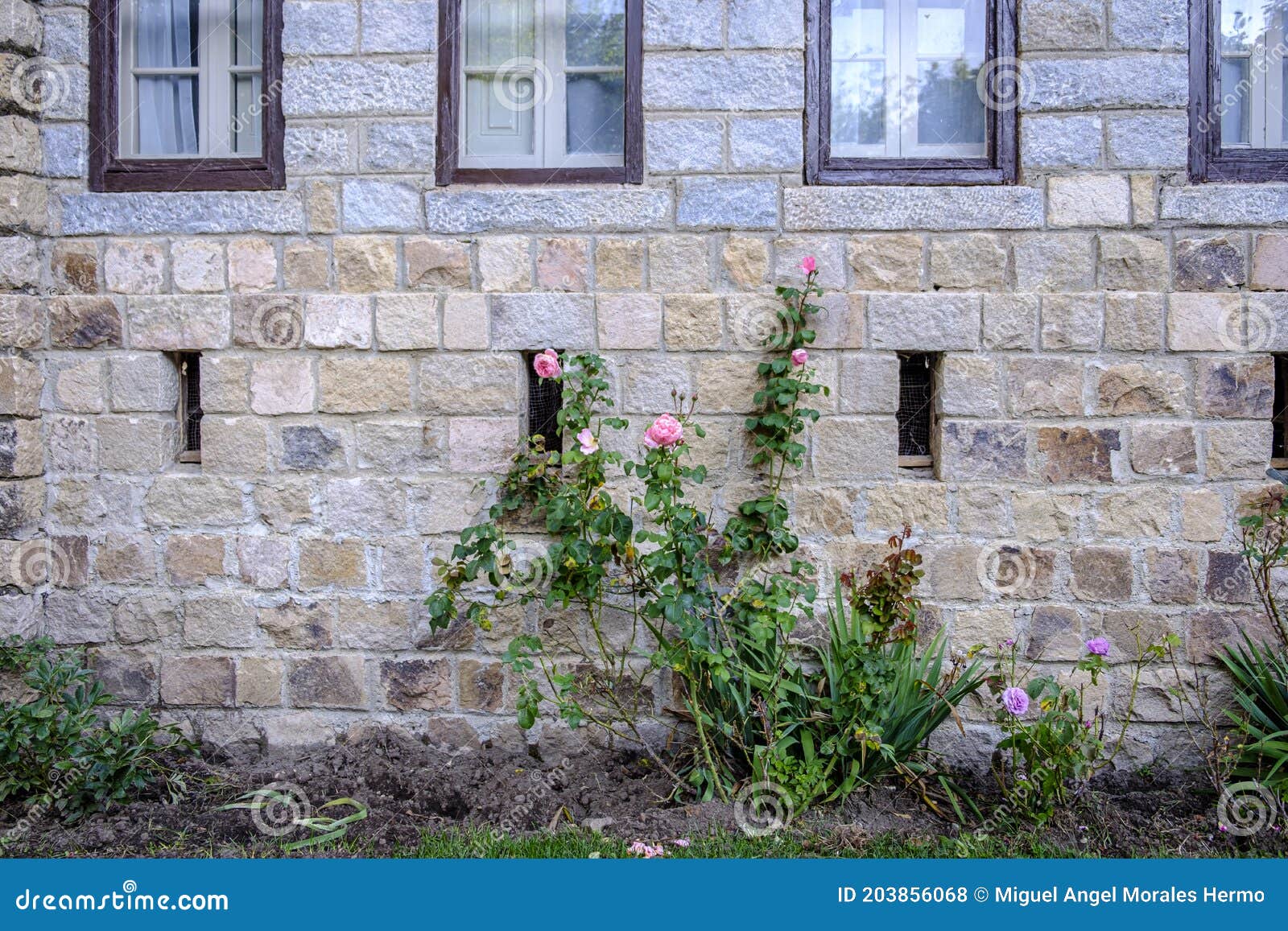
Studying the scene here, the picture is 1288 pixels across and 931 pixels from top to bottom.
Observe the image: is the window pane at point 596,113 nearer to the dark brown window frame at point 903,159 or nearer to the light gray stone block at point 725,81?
the light gray stone block at point 725,81

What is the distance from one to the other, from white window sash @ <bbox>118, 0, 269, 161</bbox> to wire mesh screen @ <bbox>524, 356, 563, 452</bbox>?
5.09ft

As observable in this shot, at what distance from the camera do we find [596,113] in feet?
13.3

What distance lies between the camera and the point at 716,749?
143 inches

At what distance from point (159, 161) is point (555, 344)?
183cm

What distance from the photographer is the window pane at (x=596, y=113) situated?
403cm

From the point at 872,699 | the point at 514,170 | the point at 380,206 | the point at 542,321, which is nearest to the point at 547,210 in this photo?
the point at 514,170

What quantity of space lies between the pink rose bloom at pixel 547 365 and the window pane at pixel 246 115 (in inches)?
63.1

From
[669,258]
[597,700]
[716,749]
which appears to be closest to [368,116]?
[669,258]

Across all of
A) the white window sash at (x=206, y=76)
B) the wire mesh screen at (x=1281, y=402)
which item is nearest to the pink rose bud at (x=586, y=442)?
the white window sash at (x=206, y=76)

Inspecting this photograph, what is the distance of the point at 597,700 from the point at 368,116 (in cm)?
248

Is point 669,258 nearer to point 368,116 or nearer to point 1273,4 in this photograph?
point 368,116

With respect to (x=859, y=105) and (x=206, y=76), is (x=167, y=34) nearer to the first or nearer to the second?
(x=206, y=76)

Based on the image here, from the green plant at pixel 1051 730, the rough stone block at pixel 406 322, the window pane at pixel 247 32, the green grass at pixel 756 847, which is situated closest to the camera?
the green grass at pixel 756 847

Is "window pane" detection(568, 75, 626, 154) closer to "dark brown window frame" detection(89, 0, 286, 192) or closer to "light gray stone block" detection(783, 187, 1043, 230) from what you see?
"light gray stone block" detection(783, 187, 1043, 230)
